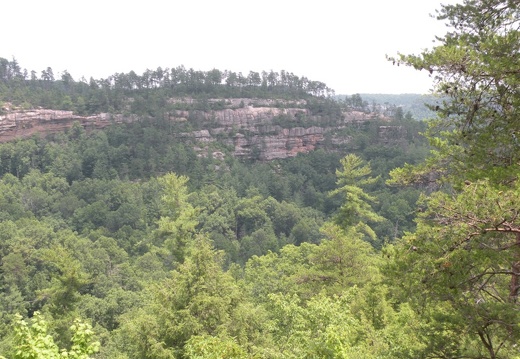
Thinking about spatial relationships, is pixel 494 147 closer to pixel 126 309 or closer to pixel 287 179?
pixel 126 309

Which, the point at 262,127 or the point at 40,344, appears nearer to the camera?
the point at 40,344

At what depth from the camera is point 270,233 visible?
4275 centimetres

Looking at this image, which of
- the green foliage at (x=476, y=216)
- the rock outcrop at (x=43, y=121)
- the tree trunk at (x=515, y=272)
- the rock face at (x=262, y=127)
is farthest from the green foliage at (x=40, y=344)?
the rock face at (x=262, y=127)

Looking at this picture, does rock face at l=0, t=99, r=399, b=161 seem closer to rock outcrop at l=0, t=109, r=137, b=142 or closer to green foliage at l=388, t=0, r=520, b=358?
rock outcrop at l=0, t=109, r=137, b=142

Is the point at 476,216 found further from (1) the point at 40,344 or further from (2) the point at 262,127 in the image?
(2) the point at 262,127

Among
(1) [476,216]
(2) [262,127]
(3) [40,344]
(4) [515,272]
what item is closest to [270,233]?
(2) [262,127]

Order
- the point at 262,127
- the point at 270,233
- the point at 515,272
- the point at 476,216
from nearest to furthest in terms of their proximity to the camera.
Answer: the point at 476,216, the point at 515,272, the point at 270,233, the point at 262,127

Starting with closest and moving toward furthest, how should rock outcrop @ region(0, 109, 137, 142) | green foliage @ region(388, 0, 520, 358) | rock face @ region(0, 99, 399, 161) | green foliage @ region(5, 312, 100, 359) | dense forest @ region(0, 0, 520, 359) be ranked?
green foliage @ region(5, 312, 100, 359), green foliage @ region(388, 0, 520, 358), dense forest @ region(0, 0, 520, 359), rock outcrop @ region(0, 109, 137, 142), rock face @ region(0, 99, 399, 161)

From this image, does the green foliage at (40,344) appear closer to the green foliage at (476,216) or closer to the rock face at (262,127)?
the green foliage at (476,216)

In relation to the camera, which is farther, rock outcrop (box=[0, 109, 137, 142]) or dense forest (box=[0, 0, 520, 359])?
rock outcrop (box=[0, 109, 137, 142])

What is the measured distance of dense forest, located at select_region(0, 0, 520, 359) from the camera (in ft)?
17.6

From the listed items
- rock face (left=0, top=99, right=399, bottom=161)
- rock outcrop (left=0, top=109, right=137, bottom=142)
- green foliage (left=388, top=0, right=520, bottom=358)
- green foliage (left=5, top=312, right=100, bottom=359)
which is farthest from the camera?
rock face (left=0, top=99, right=399, bottom=161)

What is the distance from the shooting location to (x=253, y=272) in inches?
859

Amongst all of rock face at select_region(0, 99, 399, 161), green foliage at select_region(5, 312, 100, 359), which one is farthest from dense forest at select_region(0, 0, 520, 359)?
rock face at select_region(0, 99, 399, 161)
